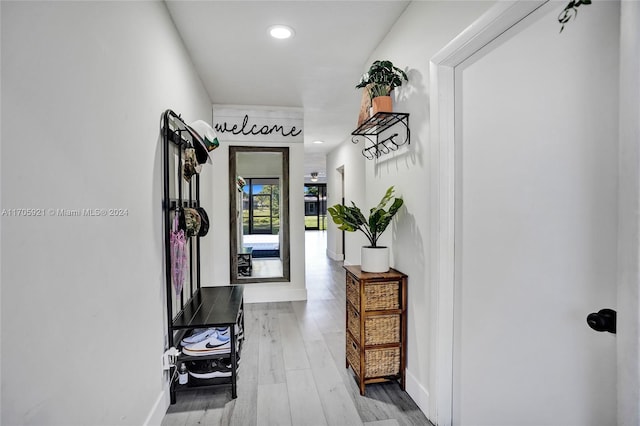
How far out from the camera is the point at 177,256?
204 centimetres

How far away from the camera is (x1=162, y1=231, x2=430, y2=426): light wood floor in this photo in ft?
6.20

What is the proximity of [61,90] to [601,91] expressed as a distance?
165 cm

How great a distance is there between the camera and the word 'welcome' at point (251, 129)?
4133 mm

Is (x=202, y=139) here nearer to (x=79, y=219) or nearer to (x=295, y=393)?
(x=79, y=219)

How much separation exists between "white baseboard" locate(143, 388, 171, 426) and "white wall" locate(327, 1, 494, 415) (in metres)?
1.44

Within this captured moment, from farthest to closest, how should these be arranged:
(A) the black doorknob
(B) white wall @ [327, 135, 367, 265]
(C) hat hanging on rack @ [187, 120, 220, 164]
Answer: (B) white wall @ [327, 135, 367, 265], (C) hat hanging on rack @ [187, 120, 220, 164], (A) the black doorknob

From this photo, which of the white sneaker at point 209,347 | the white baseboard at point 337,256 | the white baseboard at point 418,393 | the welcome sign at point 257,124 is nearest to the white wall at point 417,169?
Answer: the white baseboard at point 418,393

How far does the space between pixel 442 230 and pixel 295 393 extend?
1382 millimetres

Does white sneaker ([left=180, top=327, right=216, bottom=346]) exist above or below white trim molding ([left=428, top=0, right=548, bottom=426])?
below

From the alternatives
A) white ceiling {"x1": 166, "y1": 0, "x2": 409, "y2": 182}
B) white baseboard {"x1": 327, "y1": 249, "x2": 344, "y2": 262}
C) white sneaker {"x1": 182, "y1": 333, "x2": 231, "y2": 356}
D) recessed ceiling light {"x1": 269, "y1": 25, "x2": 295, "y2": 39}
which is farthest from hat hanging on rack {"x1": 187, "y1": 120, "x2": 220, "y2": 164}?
white baseboard {"x1": 327, "y1": 249, "x2": 344, "y2": 262}

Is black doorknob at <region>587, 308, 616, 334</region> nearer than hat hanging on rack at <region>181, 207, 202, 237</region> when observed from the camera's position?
Yes

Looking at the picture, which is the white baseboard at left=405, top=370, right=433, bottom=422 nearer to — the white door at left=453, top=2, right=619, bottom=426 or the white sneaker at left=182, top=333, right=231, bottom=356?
the white door at left=453, top=2, right=619, bottom=426

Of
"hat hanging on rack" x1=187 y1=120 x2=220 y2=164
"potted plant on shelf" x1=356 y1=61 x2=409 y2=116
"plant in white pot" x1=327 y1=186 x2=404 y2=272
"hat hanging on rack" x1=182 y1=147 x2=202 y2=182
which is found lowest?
"plant in white pot" x1=327 y1=186 x2=404 y2=272

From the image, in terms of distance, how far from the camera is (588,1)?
0.86 m
